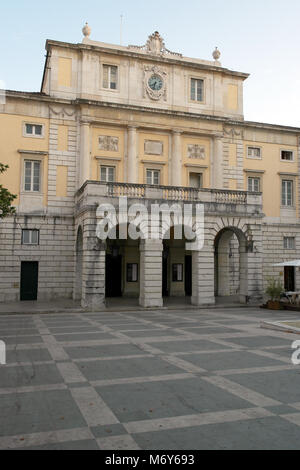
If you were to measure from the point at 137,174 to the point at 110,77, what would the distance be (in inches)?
275

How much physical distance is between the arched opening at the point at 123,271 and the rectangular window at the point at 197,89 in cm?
1144

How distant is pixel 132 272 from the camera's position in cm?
2992

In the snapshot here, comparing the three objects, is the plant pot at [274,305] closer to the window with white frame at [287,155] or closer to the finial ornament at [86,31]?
the window with white frame at [287,155]

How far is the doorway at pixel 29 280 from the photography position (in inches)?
1020

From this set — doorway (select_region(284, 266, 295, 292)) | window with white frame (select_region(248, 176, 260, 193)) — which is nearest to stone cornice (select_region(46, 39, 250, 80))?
window with white frame (select_region(248, 176, 260, 193))

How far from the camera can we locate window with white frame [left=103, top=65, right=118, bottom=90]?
92.0 ft

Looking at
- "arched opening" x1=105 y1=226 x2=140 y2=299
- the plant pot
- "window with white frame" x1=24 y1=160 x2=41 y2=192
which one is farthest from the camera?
"arched opening" x1=105 y1=226 x2=140 y2=299

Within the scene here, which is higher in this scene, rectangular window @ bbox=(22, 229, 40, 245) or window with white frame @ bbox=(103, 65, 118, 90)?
window with white frame @ bbox=(103, 65, 118, 90)

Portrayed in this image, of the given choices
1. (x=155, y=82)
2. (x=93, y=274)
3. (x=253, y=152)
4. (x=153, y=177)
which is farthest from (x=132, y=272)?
(x=155, y=82)

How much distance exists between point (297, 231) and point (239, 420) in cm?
2850

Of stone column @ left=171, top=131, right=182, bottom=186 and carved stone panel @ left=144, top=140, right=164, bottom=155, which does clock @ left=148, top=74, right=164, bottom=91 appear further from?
carved stone panel @ left=144, top=140, right=164, bottom=155

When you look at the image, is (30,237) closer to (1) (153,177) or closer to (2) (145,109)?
(1) (153,177)

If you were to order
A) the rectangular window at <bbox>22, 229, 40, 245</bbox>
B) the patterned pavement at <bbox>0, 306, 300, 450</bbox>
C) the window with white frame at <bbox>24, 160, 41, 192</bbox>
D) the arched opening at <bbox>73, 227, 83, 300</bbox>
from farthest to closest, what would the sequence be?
1. the window with white frame at <bbox>24, 160, 41, 192</bbox>
2. the rectangular window at <bbox>22, 229, 40, 245</bbox>
3. the arched opening at <bbox>73, 227, 83, 300</bbox>
4. the patterned pavement at <bbox>0, 306, 300, 450</bbox>

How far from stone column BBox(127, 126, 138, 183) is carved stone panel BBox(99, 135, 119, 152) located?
848 mm
